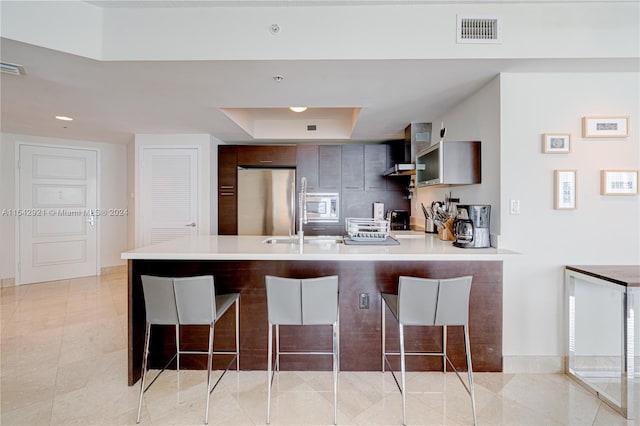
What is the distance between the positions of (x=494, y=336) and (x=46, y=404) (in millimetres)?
3059

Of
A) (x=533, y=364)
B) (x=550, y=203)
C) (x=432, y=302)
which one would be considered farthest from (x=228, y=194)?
→ (x=533, y=364)

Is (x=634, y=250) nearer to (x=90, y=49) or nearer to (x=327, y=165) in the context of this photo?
(x=327, y=165)

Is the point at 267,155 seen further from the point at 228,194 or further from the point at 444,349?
the point at 444,349

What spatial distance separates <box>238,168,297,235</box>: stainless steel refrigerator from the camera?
4.70 metres

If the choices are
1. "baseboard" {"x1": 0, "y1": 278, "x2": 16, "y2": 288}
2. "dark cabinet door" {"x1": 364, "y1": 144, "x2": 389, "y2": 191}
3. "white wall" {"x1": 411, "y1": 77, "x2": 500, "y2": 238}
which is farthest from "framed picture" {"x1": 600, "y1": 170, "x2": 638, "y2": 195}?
"baseboard" {"x1": 0, "y1": 278, "x2": 16, "y2": 288}

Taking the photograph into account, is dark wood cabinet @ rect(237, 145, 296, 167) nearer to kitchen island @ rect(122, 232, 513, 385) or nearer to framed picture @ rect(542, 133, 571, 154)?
kitchen island @ rect(122, 232, 513, 385)

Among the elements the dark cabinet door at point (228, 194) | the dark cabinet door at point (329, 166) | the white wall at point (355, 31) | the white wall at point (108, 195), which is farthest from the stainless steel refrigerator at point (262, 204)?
the white wall at point (355, 31)

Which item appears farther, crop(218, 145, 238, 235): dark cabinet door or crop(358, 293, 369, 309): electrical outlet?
crop(218, 145, 238, 235): dark cabinet door

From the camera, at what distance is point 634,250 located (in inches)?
89.3

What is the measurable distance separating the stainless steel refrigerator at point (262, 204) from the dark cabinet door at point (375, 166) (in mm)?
1200

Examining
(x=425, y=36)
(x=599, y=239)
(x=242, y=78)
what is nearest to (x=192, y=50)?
(x=242, y=78)

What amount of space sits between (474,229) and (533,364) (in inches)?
43.1

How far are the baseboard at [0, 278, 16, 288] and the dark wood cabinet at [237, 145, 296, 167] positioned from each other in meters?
3.68

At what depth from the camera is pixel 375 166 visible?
4.80 m
